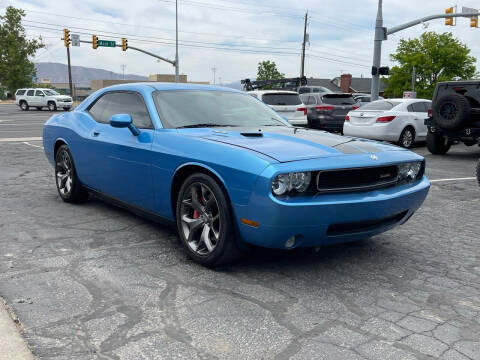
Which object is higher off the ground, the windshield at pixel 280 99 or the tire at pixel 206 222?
the windshield at pixel 280 99

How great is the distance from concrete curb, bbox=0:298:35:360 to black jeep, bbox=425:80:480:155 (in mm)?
9708

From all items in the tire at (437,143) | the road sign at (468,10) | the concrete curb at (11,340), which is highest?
the road sign at (468,10)

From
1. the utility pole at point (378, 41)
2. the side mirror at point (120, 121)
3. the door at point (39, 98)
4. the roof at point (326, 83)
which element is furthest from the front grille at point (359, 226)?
the roof at point (326, 83)

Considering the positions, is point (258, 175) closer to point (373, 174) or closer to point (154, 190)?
point (373, 174)

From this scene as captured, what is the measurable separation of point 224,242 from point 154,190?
3.15ft

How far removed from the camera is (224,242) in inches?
138

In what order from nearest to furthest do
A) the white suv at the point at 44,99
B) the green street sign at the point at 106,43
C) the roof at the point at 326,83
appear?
the green street sign at the point at 106,43, the white suv at the point at 44,99, the roof at the point at 326,83

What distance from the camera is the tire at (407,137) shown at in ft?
43.1

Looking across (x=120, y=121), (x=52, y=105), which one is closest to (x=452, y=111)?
(x=120, y=121)

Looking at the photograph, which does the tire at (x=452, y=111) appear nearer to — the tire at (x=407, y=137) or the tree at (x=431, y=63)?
the tire at (x=407, y=137)

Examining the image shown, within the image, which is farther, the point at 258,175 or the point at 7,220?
the point at 7,220

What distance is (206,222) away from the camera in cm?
371

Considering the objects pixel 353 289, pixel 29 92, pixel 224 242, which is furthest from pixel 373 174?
pixel 29 92

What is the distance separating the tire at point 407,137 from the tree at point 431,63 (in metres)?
56.2
